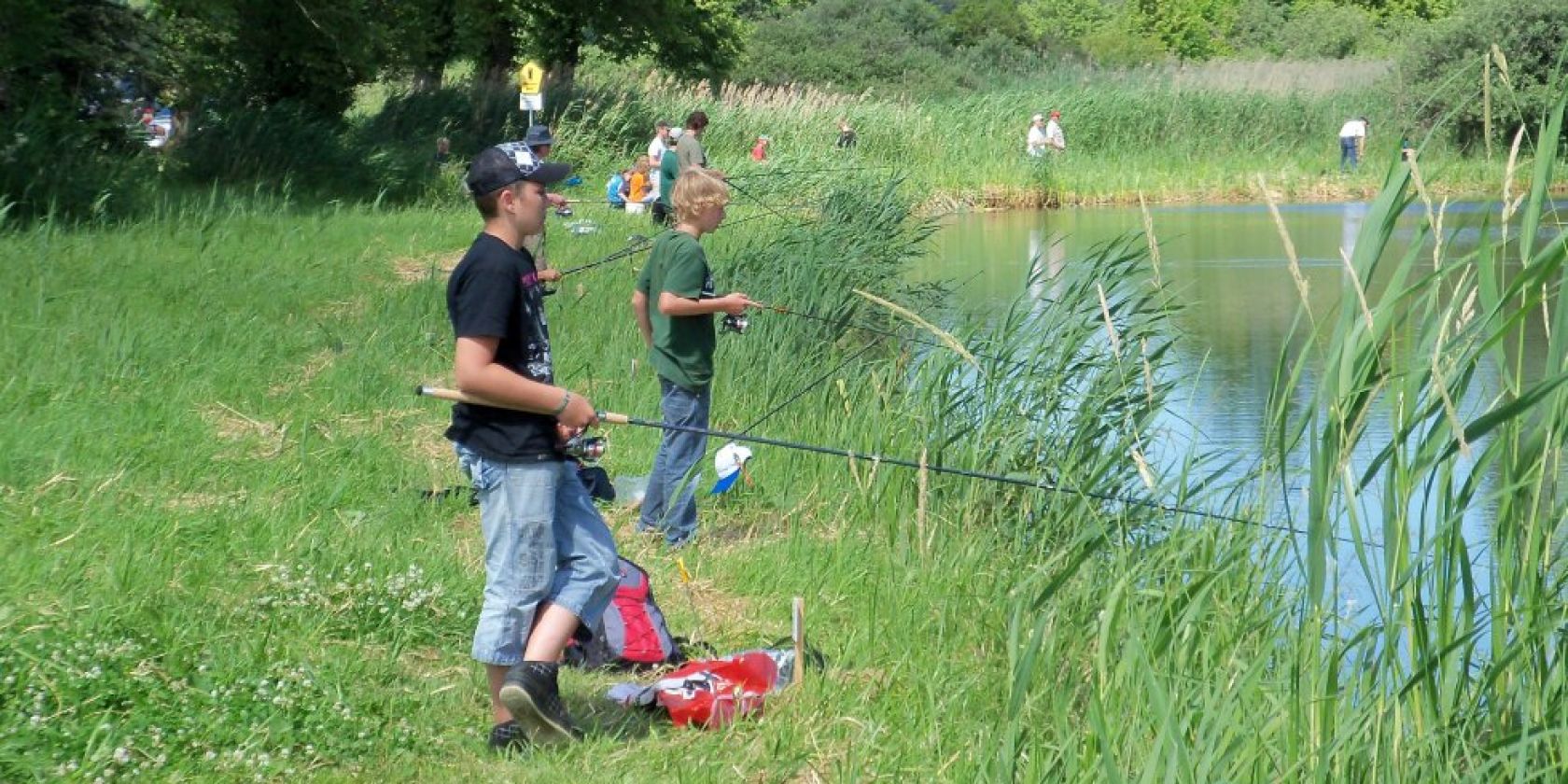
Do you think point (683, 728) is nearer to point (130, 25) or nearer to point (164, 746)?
point (164, 746)

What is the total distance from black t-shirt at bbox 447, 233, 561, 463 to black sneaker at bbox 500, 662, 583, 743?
45 centimetres

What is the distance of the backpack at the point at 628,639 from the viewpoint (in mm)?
4703

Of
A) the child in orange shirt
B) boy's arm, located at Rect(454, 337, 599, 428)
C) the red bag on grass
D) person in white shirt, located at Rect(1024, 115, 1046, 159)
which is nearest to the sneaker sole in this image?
the red bag on grass

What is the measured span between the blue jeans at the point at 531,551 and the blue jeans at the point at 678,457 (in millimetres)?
1738

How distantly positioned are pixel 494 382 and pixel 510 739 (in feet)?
2.65

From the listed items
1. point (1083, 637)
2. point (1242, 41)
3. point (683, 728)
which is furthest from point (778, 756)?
point (1242, 41)

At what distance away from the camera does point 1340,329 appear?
3.39 meters

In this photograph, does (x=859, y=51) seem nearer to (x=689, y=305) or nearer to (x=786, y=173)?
(x=786, y=173)

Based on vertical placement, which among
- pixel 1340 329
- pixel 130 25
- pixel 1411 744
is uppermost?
pixel 130 25

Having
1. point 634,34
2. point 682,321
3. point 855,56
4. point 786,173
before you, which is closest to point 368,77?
→ point 786,173

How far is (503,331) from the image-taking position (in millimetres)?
3789

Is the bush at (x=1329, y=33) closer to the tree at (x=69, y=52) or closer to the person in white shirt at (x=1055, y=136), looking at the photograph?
the person in white shirt at (x=1055, y=136)

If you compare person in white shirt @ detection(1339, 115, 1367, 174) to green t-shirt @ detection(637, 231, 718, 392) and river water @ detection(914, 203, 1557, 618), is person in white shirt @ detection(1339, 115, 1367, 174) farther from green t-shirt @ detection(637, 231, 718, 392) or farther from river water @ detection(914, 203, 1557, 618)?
green t-shirt @ detection(637, 231, 718, 392)

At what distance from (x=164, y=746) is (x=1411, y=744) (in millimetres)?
2452
